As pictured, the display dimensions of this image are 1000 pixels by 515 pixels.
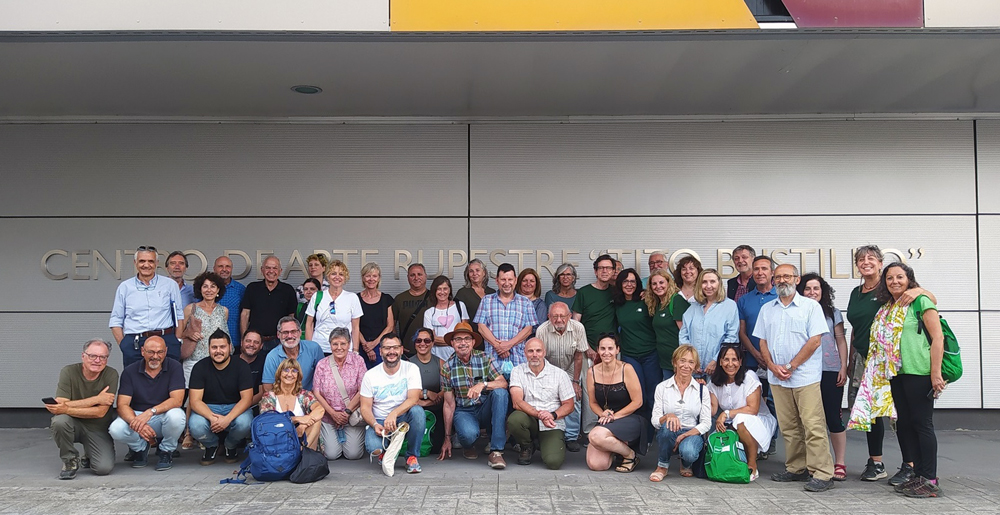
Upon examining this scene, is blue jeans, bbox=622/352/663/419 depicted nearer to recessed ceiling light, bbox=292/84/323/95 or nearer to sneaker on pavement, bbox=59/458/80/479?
recessed ceiling light, bbox=292/84/323/95

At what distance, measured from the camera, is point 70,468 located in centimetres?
591

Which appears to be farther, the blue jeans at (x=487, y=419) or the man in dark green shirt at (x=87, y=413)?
the blue jeans at (x=487, y=419)

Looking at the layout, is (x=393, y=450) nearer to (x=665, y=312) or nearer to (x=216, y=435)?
(x=216, y=435)

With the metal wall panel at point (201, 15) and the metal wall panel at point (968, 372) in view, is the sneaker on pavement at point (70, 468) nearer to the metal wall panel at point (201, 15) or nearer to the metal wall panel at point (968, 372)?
the metal wall panel at point (201, 15)

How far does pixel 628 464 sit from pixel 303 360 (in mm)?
2748

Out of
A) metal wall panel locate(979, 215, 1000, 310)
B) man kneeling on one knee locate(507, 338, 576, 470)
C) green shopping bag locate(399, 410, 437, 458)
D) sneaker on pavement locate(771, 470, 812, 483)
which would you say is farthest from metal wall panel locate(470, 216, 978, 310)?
sneaker on pavement locate(771, 470, 812, 483)

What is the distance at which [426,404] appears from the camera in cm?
665

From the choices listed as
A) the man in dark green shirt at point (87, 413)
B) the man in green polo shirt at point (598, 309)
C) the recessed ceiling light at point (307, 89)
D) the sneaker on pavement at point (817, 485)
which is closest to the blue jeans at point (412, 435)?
the man in green polo shirt at point (598, 309)

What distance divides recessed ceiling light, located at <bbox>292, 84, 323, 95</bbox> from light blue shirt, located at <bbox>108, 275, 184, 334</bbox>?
2069mm

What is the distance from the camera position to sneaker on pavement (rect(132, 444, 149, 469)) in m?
6.30

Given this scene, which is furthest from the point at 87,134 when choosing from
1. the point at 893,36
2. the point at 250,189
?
the point at 893,36

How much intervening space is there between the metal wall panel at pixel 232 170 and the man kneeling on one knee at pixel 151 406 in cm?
245

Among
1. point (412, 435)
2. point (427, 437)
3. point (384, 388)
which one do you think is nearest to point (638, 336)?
point (427, 437)

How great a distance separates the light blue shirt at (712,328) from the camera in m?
6.19
